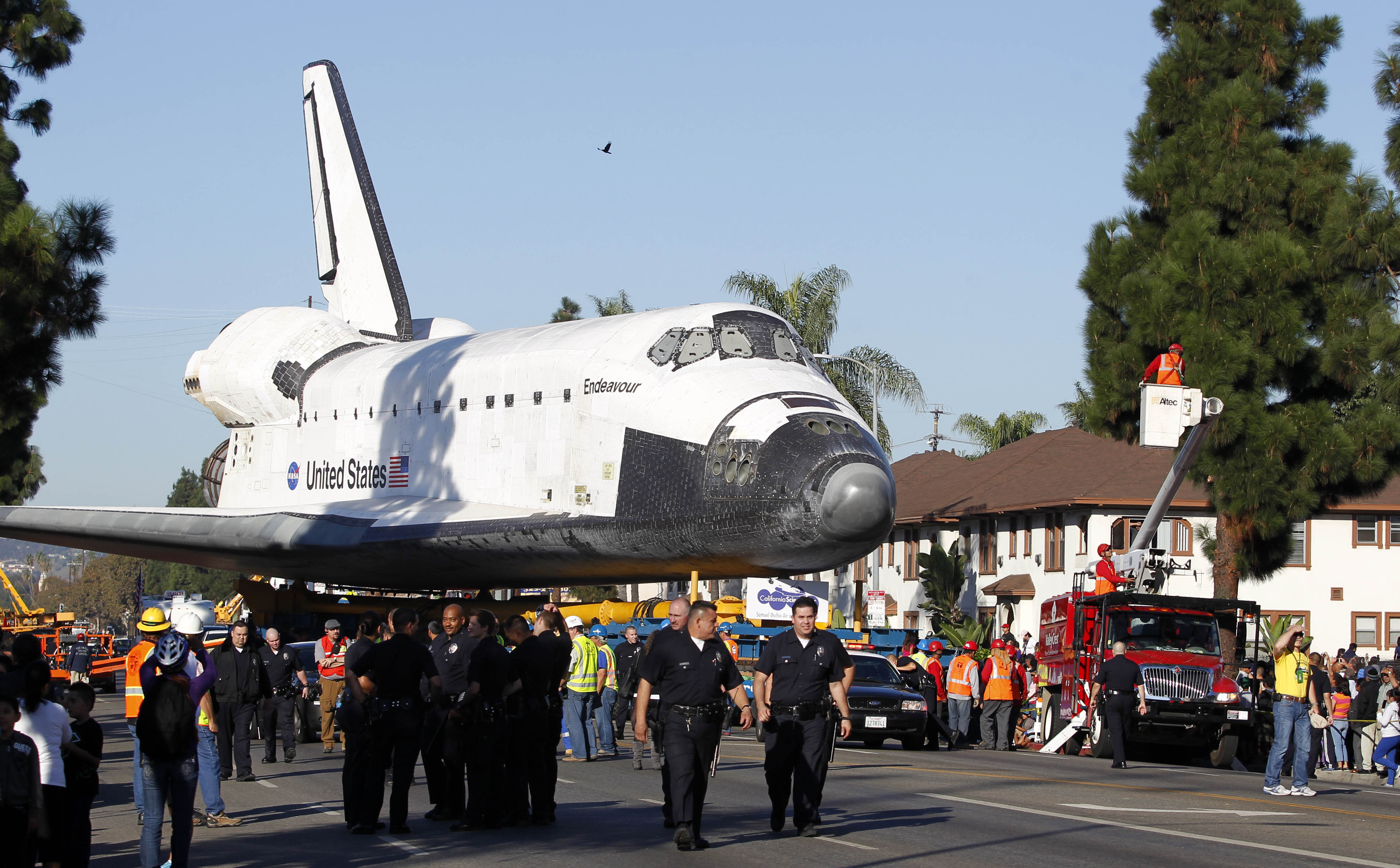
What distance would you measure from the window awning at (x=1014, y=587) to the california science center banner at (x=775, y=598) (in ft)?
73.2

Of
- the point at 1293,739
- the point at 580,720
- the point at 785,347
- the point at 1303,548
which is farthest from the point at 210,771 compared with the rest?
the point at 1303,548

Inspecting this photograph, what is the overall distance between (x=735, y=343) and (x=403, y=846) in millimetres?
10936

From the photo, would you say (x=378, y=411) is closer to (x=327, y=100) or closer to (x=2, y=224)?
(x=2, y=224)

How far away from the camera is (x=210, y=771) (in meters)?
11.4

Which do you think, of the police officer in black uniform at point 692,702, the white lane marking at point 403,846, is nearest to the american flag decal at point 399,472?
the white lane marking at point 403,846

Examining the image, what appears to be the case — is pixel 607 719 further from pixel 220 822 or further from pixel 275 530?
pixel 220 822

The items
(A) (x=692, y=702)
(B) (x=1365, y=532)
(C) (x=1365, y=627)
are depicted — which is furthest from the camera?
(B) (x=1365, y=532)

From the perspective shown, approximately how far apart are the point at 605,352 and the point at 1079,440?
33561 mm

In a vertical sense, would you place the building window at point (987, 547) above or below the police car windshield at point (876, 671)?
above

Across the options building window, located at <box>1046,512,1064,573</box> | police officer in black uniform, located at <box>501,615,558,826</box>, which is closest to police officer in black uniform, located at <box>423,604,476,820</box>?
police officer in black uniform, located at <box>501,615,558,826</box>

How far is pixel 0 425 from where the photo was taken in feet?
82.5

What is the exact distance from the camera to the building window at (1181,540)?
46656 millimetres

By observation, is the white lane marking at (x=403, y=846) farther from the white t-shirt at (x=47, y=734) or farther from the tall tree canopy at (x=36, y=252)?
the tall tree canopy at (x=36, y=252)

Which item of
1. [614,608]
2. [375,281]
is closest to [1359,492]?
[614,608]
